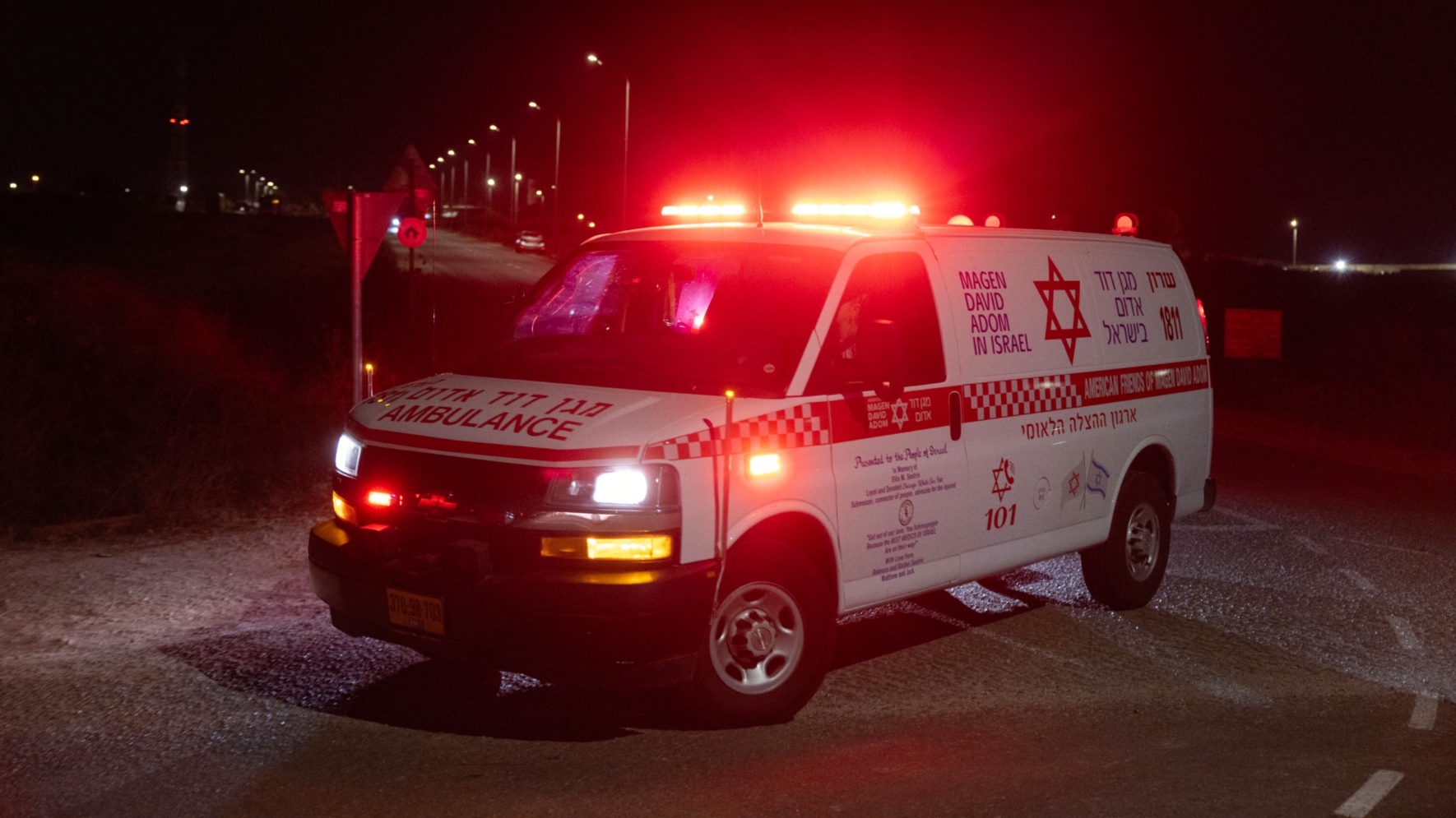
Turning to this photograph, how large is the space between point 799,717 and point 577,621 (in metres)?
1.25

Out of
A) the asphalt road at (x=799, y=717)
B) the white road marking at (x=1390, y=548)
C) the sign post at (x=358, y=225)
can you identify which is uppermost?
the sign post at (x=358, y=225)

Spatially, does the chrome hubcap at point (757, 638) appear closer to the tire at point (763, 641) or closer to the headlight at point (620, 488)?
the tire at point (763, 641)

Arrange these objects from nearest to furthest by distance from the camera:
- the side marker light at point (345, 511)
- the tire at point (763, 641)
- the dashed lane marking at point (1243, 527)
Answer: the tire at point (763, 641), the side marker light at point (345, 511), the dashed lane marking at point (1243, 527)

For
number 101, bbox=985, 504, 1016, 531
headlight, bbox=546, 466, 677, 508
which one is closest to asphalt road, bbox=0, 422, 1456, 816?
number 101, bbox=985, 504, 1016, 531

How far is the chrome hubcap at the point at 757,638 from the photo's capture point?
17.7 feet

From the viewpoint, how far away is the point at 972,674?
645 cm

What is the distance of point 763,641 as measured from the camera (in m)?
5.54

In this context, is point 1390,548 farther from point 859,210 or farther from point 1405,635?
point 859,210

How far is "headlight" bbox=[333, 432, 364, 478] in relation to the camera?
568 cm

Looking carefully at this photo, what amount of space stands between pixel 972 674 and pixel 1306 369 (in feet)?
Answer: 75.6

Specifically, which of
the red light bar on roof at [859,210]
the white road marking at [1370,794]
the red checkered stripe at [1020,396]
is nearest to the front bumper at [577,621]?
the red checkered stripe at [1020,396]

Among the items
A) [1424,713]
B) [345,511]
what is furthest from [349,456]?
[1424,713]

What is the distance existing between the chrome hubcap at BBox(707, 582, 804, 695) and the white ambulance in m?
0.01

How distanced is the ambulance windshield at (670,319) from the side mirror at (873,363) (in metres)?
0.22
